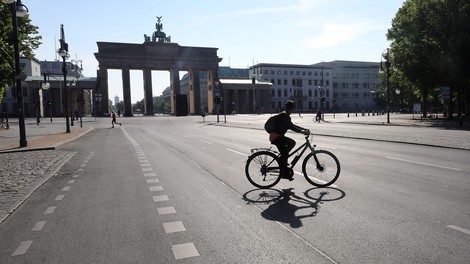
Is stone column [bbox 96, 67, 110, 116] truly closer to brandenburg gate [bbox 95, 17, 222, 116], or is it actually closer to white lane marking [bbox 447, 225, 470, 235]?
brandenburg gate [bbox 95, 17, 222, 116]

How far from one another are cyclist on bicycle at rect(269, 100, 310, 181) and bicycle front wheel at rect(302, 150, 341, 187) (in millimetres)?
509

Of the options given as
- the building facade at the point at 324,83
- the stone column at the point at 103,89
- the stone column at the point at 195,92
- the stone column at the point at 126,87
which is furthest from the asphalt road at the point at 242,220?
the building facade at the point at 324,83

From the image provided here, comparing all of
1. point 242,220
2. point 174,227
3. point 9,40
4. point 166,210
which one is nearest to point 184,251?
point 174,227

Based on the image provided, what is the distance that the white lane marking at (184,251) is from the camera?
432 cm

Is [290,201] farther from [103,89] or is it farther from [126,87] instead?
[126,87]

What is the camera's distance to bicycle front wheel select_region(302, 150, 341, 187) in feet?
26.4

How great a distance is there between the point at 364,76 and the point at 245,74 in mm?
48422

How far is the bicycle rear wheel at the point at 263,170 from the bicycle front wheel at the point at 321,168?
667 millimetres

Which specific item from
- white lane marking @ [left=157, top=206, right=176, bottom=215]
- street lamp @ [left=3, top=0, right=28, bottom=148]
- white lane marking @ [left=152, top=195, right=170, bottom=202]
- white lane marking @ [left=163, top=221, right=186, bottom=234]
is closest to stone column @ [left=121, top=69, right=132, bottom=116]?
street lamp @ [left=3, top=0, right=28, bottom=148]

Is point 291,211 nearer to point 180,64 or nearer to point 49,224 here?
point 49,224

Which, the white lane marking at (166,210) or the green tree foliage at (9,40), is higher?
the green tree foliage at (9,40)

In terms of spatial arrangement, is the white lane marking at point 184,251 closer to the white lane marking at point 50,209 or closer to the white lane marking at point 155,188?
the white lane marking at point 50,209

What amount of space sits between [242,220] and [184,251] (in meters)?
1.36

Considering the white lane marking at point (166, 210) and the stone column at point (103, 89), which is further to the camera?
the stone column at point (103, 89)
